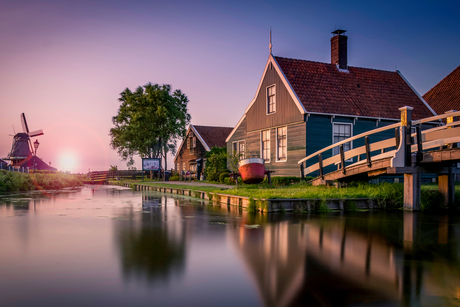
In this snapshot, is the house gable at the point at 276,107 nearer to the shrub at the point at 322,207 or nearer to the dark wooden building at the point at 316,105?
the dark wooden building at the point at 316,105

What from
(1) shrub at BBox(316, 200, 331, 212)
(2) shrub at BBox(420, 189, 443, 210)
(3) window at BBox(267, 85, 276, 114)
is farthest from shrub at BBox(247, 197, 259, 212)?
(3) window at BBox(267, 85, 276, 114)

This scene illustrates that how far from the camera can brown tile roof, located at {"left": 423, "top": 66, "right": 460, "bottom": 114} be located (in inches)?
1043

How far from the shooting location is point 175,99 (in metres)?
48.0

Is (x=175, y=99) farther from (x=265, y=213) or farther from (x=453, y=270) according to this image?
(x=453, y=270)

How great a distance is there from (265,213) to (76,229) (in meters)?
5.23

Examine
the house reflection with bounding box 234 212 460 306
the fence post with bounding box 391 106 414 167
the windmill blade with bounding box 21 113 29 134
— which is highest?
the windmill blade with bounding box 21 113 29 134

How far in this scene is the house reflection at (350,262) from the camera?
13.7ft

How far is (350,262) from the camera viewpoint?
5566mm

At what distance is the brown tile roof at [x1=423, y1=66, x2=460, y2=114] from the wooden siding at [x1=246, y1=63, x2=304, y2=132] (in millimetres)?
12639

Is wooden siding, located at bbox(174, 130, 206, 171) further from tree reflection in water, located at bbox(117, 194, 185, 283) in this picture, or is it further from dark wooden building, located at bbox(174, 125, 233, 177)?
tree reflection in water, located at bbox(117, 194, 185, 283)

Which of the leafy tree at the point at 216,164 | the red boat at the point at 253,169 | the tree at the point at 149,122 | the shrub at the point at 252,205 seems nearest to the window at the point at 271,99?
the red boat at the point at 253,169

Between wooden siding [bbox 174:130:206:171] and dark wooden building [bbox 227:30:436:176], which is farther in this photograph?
wooden siding [bbox 174:130:206:171]

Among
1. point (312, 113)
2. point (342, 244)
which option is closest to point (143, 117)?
point (312, 113)

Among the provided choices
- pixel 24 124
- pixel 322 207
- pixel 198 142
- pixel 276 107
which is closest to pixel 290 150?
pixel 276 107
